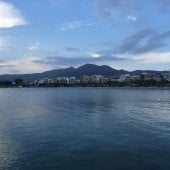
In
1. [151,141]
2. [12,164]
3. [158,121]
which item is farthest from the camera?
[158,121]

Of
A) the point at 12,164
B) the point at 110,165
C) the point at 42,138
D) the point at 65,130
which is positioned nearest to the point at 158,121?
the point at 65,130

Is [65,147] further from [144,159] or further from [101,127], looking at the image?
[101,127]

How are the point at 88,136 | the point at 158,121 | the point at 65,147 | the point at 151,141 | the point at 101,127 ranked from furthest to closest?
the point at 158,121, the point at 101,127, the point at 88,136, the point at 151,141, the point at 65,147

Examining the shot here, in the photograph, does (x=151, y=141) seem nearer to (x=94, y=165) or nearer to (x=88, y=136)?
(x=88, y=136)

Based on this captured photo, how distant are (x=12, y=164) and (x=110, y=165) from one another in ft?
24.2

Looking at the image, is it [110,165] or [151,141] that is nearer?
[110,165]

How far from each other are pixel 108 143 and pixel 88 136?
4.20 metres

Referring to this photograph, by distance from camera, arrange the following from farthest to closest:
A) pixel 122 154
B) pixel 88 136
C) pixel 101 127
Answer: pixel 101 127
pixel 88 136
pixel 122 154

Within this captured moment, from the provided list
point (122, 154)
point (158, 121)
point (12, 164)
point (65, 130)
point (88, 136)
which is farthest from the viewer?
point (158, 121)

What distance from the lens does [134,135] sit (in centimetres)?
3753

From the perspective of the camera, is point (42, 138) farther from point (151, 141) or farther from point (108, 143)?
point (151, 141)

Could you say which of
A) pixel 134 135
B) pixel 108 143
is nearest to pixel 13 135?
pixel 108 143

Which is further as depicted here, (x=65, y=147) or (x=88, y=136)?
(x=88, y=136)

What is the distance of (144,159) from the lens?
2731cm
